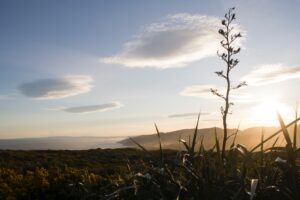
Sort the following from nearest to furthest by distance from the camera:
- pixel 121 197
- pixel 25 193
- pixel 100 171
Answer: pixel 121 197 → pixel 25 193 → pixel 100 171

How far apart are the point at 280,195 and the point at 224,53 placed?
18003 millimetres

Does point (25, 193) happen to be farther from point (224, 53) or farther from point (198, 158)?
point (224, 53)

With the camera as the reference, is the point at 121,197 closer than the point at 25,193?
Yes

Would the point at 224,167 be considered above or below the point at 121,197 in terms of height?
above

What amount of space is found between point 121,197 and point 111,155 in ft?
98.0

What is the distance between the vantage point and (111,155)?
3366 centimetres

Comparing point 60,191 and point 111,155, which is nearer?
point 60,191

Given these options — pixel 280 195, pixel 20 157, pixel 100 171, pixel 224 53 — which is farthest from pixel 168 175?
pixel 20 157

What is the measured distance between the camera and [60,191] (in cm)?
885

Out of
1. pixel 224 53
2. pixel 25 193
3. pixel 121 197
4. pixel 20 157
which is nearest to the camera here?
pixel 121 197

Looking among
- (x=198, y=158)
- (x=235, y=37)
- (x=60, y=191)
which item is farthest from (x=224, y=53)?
(x=198, y=158)

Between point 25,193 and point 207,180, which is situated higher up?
point 207,180

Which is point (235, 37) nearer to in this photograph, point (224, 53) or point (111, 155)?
point (224, 53)

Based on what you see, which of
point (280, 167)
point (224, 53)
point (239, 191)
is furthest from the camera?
point (224, 53)
